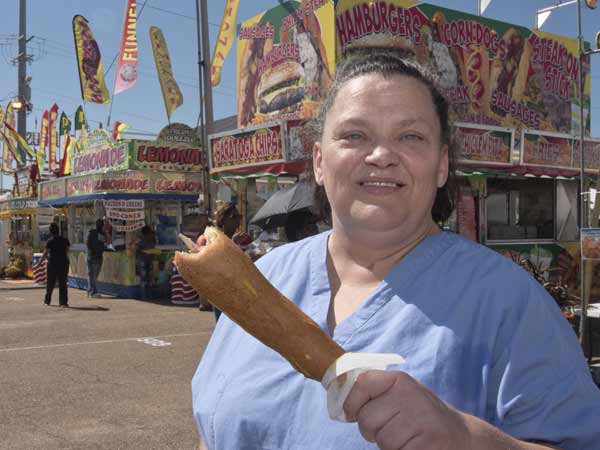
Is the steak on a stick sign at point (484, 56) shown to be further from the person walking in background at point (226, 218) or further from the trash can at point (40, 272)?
the trash can at point (40, 272)

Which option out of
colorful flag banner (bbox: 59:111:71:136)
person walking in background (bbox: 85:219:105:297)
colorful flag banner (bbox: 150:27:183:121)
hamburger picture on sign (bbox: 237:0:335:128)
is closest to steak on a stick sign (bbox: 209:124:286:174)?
hamburger picture on sign (bbox: 237:0:335:128)

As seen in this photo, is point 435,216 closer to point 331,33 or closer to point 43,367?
point 43,367

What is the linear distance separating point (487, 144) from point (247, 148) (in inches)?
172

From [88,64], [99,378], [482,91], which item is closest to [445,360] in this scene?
[99,378]

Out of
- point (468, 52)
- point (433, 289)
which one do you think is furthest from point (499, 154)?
point (433, 289)

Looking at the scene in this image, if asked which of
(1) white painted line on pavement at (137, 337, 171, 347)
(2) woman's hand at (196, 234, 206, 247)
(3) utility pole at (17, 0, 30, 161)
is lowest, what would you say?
(1) white painted line on pavement at (137, 337, 171, 347)

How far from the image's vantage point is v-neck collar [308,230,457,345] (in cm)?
135

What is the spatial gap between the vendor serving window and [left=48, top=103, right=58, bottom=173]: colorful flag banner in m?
22.7

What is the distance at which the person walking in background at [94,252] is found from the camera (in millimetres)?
14320

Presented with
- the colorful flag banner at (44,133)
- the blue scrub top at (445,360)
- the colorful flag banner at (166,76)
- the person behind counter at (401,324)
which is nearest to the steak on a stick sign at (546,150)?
the colorful flag banner at (166,76)

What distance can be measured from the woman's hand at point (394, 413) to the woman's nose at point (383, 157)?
57 cm

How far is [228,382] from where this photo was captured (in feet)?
4.89

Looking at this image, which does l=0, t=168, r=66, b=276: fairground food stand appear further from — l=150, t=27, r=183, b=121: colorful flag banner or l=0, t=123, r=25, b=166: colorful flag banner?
l=150, t=27, r=183, b=121: colorful flag banner

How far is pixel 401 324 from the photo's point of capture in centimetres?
128
